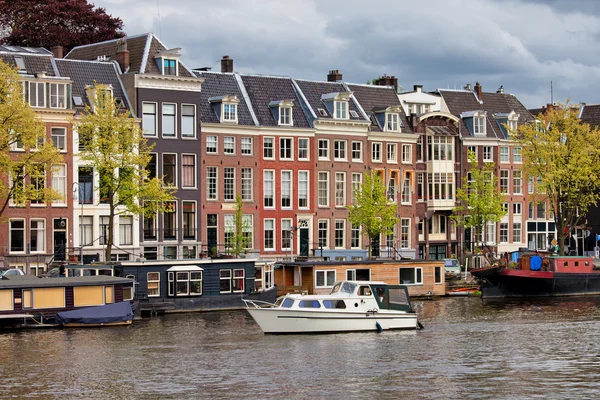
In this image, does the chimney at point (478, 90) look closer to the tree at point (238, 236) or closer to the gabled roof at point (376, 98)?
the gabled roof at point (376, 98)

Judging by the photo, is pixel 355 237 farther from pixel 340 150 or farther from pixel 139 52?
pixel 139 52

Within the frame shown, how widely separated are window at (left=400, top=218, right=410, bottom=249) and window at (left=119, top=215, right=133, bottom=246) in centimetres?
2409

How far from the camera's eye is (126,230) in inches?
3086

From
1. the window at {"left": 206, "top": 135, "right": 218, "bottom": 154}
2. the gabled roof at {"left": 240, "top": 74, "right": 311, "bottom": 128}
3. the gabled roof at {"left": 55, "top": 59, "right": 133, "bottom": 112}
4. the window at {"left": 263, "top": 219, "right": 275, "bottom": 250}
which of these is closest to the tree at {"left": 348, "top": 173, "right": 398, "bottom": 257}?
the window at {"left": 263, "top": 219, "right": 275, "bottom": 250}

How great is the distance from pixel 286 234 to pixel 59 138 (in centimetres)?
1871

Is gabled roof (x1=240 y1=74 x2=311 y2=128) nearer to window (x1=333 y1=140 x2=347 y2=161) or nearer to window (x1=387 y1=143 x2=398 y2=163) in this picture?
window (x1=333 y1=140 x2=347 y2=161)

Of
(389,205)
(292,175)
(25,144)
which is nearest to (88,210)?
(25,144)

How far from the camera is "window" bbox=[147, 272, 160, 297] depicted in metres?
68.1

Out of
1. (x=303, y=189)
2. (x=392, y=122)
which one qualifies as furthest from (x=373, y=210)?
(x=392, y=122)

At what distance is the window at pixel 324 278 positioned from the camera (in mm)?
74562

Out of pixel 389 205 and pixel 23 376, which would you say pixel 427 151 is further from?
pixel 23 376

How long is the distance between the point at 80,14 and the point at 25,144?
1184 inches

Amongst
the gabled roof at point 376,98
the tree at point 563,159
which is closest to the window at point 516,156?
the tree at point 563,159

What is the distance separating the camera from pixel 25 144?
67.1 meters
